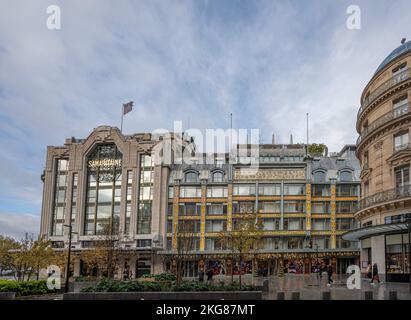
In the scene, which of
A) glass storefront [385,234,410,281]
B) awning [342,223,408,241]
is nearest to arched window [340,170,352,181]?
awning [342,223,408,241]

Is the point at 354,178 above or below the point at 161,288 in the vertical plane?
above

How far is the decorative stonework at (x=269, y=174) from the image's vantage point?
227 ft

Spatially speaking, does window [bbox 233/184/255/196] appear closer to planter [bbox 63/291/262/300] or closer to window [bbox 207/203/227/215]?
window [bbox 207/203/227/215]

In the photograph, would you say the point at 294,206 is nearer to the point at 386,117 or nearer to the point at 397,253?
the point at 386,117

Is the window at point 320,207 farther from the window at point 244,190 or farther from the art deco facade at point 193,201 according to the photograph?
the window at point 244,190

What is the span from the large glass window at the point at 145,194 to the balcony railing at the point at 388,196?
37234mm

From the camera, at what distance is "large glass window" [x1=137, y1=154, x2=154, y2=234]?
69062mm

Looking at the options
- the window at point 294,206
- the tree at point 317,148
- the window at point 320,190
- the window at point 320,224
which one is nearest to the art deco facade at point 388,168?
the window at point 320,224
